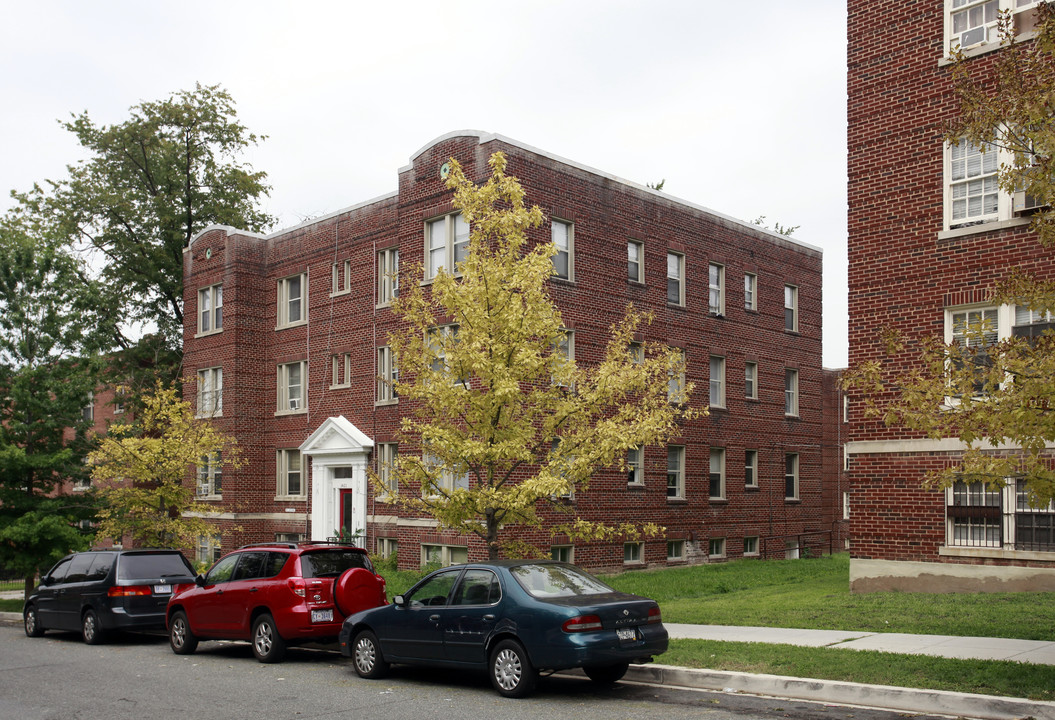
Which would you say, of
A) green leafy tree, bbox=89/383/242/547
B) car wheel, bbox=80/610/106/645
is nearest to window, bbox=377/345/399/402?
green leafy tree, bbox=89/383/242/547

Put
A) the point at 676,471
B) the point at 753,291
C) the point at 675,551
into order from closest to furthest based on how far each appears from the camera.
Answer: the point at 675,551, the point at 676,471, the point at 753,291

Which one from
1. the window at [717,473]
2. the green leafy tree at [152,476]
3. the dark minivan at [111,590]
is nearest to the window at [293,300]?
the green leafy tree at [152,476]

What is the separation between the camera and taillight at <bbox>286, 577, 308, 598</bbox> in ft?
44.4

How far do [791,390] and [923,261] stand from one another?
16.7 m

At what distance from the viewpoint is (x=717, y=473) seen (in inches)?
1208

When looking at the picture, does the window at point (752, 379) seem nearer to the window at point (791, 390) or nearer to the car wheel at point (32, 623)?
the window at point (791, 390)

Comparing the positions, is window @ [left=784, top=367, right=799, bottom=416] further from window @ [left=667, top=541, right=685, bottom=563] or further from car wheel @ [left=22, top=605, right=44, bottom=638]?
car wheel @ [left=22, top=605, right=44, bottom=638]

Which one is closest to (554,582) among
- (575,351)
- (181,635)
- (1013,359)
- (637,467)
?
(1013,359)

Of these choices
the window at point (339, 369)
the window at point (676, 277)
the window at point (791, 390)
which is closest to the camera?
the window at point (676, 277)

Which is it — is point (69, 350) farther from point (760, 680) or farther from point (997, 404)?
point (997, 404)

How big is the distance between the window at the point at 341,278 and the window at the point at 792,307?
14.8m

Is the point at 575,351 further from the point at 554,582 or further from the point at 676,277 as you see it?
the point at 554,582

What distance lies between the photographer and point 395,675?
12656mm

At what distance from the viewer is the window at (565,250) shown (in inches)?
1017
